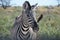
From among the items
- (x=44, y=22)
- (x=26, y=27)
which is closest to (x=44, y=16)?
(x=44, y=22)

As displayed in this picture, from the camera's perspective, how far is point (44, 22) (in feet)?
7.55

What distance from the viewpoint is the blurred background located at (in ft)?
7.45

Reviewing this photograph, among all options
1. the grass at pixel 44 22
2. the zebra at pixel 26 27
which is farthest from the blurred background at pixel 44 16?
the zebra at pixel 26 27

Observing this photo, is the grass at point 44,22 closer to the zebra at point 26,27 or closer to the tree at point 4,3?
the tree at point 4,3

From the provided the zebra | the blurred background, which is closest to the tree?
the blurred background

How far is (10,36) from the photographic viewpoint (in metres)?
2.21

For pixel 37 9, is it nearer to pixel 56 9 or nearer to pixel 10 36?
pixel 56 9

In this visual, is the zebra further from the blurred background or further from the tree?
the tree

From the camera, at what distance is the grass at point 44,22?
227 centimetres

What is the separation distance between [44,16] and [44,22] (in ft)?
0.24

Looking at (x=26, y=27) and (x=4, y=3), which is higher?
(x=4, y=3)

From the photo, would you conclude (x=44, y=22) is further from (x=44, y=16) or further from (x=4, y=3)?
(x=4, y=3)

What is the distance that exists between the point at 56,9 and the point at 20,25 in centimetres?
67

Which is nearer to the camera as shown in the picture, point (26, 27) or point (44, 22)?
point (26, 27)
